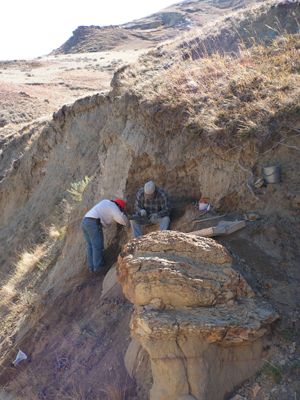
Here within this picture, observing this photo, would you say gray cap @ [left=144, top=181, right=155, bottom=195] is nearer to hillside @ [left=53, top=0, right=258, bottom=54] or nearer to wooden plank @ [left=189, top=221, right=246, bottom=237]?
wooden plank @ [left=189, top=221, right=246, bottom=237]

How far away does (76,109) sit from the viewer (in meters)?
17.2

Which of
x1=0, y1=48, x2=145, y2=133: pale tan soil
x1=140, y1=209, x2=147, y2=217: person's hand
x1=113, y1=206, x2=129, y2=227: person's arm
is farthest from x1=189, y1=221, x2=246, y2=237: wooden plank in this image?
x1=0, y1=48, x2=145, y2=133: pale tan soil

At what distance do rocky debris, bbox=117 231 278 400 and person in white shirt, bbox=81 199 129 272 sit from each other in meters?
2.73

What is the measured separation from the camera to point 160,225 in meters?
8.25

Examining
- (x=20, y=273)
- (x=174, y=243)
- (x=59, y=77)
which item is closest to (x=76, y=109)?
(x=20, y=273)

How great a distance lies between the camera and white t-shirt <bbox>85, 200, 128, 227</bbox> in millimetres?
8938

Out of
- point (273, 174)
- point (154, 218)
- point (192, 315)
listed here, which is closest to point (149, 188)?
point (154, 218)

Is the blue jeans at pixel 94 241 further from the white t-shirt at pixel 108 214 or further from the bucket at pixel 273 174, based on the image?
the bucket at pixel 273 174

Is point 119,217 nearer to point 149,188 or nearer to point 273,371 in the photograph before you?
point 149,188

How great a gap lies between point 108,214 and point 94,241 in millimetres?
514

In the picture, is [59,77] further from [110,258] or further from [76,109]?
[110,258]

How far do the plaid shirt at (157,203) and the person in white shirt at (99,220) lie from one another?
0.44 meters

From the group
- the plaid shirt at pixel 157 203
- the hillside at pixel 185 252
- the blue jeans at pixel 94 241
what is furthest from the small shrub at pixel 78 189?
the plaid shirt at pixel 157 203

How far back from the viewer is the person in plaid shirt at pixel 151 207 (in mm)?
8445
